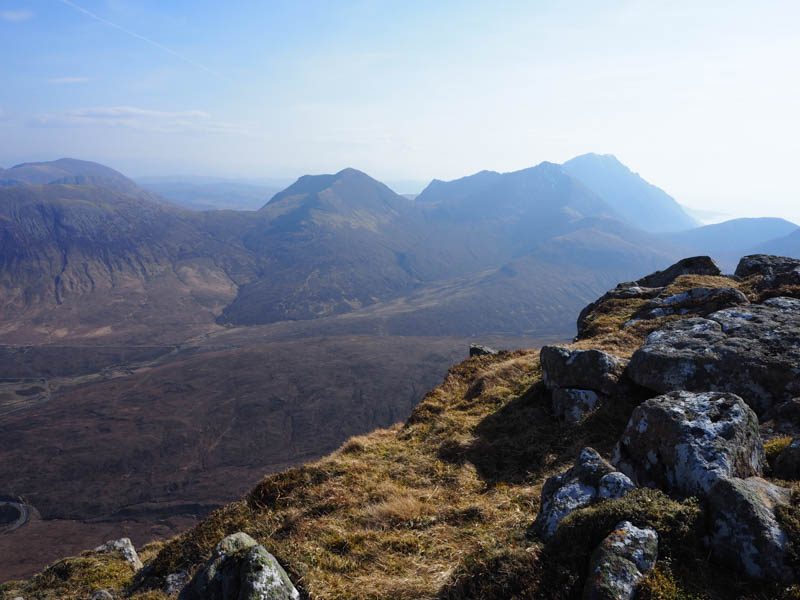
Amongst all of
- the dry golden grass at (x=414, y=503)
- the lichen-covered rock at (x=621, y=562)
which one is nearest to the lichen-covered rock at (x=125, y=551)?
the dry golden grass at (x=414, y=503)

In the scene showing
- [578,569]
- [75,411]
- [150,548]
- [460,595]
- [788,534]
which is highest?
[788,534]

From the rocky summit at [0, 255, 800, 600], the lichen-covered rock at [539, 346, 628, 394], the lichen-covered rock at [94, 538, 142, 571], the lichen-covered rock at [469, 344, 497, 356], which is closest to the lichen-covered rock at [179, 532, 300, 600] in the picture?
the rocky summit at [0, 255, 800, 600]

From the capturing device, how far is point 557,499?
6.30 m

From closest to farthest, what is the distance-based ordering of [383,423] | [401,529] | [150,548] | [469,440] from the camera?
[401,529], [469,440], [150,548], [383,423]

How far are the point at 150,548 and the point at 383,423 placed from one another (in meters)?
98.4

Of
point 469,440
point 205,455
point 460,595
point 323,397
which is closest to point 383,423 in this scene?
point 323,397

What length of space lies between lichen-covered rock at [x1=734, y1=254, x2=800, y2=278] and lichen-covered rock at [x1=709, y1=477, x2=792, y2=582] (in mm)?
23262

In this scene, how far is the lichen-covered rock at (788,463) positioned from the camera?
6.76 m

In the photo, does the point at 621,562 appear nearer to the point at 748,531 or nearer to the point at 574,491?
the point at 748,531

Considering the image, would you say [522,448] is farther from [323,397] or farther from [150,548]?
[323,397]

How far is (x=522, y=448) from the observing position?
38.3 ft

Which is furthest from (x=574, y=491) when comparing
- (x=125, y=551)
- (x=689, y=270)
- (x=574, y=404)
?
(x=689, y=270)

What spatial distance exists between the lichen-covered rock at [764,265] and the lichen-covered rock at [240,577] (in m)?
27.4

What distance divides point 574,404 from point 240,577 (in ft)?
31.2
